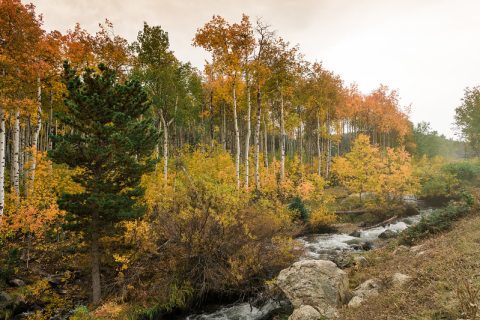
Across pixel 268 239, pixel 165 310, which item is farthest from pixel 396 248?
pixel 165 310

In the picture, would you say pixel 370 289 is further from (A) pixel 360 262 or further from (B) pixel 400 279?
(A) pixel 360 262

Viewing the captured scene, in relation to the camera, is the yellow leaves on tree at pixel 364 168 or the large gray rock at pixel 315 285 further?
the yellow leaves on tree at pixel 364 168

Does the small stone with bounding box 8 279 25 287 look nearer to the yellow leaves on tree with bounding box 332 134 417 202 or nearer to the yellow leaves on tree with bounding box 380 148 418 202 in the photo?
the yellow leaves on tree with bounding box 332 134 417 202

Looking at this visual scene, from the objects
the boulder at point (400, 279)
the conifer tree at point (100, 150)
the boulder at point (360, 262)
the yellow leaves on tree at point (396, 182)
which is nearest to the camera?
the boulder at point (400, 279)

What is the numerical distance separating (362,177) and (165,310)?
2111 centimetres

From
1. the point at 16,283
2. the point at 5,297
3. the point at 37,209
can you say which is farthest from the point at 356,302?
the point at 16,283

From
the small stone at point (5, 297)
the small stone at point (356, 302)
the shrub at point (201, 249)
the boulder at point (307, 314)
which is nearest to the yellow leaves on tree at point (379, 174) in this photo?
the shrub at point (201, 249)

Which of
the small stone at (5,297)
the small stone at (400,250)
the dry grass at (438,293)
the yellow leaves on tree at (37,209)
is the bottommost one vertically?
the small stone at (5,297)

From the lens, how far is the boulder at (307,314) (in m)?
8.28

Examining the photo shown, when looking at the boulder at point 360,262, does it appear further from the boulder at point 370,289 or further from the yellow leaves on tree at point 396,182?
the yellow leaves on tree at point 396,182

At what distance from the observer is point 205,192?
13.6 m

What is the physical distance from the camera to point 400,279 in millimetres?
8195

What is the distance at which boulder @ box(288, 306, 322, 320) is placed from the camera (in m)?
8.28

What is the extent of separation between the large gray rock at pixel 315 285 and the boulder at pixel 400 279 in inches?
68.0
